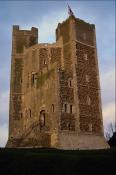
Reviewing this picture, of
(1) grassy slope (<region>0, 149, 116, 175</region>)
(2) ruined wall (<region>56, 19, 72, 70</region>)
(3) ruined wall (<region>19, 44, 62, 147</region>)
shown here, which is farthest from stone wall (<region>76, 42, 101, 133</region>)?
(1) grassy slope (<region>0, 149, 116, 175</region>)

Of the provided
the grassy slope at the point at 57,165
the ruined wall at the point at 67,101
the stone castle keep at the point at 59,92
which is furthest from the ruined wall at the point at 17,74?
the grassy slope at the point at 57,165

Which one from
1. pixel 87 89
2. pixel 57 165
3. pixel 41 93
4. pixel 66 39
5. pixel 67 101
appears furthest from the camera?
pixel 66 39

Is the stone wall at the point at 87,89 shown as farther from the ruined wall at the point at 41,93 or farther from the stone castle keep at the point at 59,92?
the ruined wall at the point at 41,93

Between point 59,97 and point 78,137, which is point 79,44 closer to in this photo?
point 59,97

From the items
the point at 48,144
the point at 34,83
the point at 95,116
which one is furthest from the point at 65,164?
the point at 34,83

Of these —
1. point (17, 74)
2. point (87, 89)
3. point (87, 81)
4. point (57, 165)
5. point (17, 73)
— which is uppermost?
point (17, 73)

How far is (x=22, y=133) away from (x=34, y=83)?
638 centimetres

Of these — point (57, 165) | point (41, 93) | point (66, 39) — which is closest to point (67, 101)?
point (41, 93)

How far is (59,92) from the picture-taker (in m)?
37.0

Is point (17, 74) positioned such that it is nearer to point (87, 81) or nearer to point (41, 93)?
point (41, 93)

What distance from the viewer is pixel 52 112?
37125mm

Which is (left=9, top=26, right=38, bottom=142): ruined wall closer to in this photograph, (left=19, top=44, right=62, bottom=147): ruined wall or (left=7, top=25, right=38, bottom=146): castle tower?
(left=7, top=25, right=38, bottom=146): castle tower

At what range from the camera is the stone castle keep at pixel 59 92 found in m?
36.7

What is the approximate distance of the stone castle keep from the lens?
1444 inches
